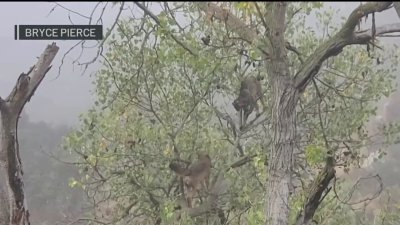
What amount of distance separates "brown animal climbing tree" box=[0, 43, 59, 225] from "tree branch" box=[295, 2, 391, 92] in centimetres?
256

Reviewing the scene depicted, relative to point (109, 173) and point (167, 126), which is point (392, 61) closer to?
point (167, 126)

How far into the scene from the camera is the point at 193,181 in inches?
354

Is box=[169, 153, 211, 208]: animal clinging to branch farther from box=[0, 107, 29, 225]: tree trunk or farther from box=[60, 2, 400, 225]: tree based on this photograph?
box=[0, 107, 29, 225]: tree trunk

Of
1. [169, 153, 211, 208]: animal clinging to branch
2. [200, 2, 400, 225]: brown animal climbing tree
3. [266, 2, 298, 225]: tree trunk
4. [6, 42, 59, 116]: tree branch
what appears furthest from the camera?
[169, 153, 211, 208]: animal clinging to branch

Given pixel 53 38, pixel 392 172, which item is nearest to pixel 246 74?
pixel 53 38

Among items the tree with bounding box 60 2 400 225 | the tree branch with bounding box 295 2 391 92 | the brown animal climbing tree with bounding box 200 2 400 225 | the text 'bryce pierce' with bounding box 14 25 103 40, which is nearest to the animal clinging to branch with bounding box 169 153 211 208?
the tree with bounding box 60 2 400 225

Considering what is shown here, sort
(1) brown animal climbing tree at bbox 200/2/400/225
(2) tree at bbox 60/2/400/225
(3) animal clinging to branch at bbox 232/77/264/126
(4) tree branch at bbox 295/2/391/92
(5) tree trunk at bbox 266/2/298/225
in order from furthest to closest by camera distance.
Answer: (3) animal clinging to branch at bbox 232/77/264/126, (2) tree at bbox 60/2/400/225, (5) tree trunk at bbox 266/2/298/225, (1) brown animal climbing tree at bbox 200/2/400/225, (4) tree branch at bbox 295/2/391/92

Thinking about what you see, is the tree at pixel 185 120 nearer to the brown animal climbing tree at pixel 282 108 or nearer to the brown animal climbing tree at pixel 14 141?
the brown animal climbing tree at pixel 282 108

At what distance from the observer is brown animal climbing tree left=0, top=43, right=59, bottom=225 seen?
5793mm

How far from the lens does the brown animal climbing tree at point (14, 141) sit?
5793 millimetres

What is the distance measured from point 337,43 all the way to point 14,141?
341cm

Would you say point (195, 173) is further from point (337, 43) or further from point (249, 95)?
point (337, 43)

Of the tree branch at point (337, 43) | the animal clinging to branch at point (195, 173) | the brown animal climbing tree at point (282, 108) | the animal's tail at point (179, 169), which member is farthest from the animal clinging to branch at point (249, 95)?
the tree branch at point (337, 43)

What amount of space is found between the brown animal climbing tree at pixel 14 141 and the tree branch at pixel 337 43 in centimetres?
256
